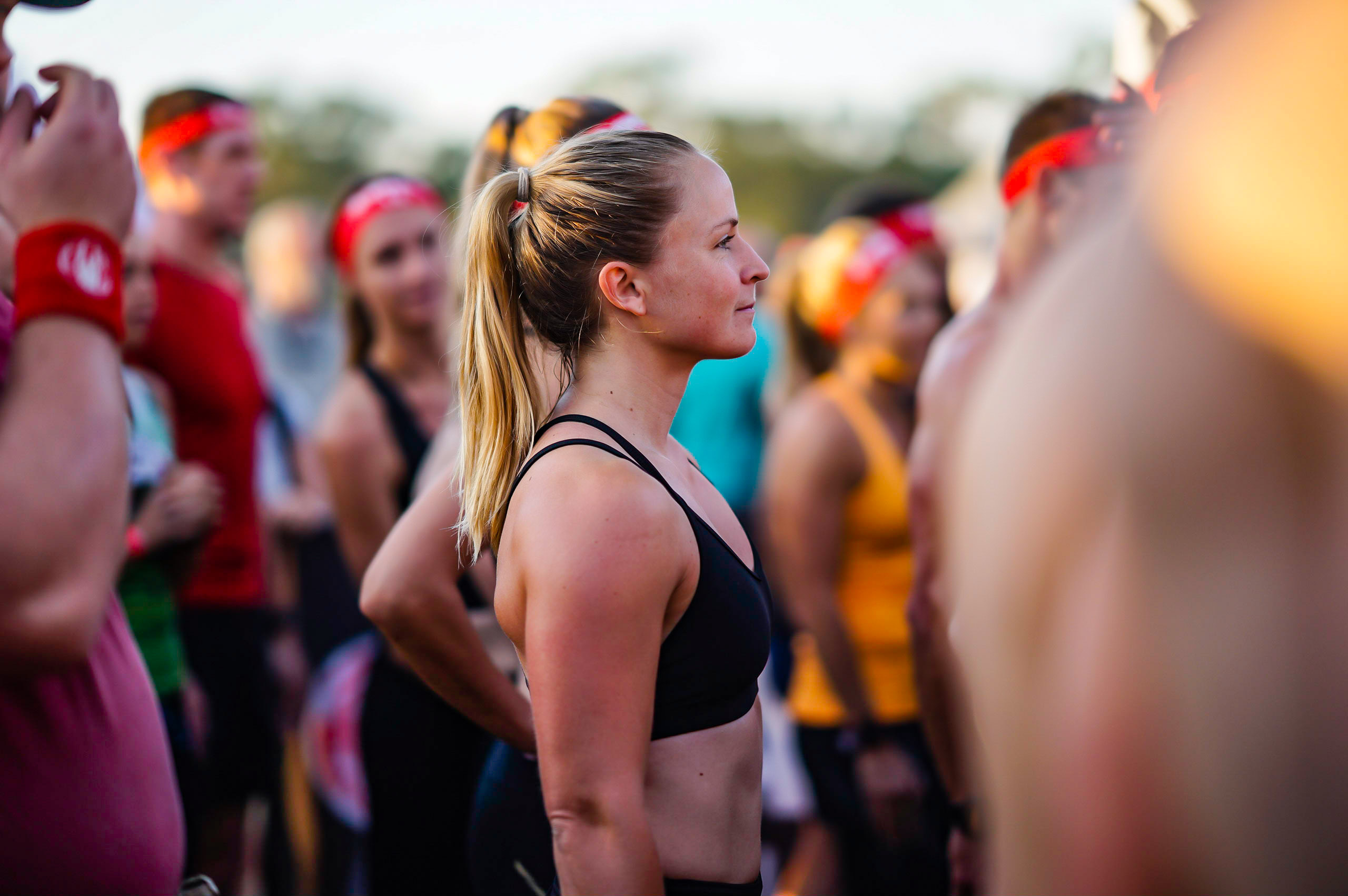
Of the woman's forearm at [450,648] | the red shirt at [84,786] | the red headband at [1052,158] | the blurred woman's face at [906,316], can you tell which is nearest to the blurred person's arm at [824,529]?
the blurred woman's face at [906,316]

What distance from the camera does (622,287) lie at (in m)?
1.68

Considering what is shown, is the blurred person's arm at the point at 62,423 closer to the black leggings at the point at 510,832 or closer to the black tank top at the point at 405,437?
the black leggings at the point at 510,832

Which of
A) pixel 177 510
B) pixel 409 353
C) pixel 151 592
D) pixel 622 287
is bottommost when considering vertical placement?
pixel 151 592

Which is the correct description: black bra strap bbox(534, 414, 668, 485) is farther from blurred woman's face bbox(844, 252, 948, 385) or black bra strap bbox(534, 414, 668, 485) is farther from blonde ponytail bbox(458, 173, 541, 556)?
blurred woman's face bbox(844, 252, 948, 385)

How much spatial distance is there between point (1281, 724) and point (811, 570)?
309 centimetres

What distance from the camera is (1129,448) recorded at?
0.57 m

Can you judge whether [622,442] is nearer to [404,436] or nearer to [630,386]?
[630,386]

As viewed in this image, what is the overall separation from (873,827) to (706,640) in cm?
218

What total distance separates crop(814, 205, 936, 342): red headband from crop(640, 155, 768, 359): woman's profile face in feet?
7.89

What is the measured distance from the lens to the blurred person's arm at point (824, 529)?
355 centimetres

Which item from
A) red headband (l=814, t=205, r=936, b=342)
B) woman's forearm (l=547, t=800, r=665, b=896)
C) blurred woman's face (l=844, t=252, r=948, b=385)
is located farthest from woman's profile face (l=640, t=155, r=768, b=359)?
red headband (l=814, t=205, r=936, b=342)

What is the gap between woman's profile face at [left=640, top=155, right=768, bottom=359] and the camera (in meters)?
1.69

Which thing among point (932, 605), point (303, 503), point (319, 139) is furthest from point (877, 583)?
point (319, 139)

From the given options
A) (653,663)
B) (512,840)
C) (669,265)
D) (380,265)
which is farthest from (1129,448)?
(380,265)
